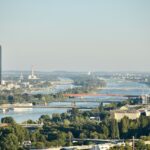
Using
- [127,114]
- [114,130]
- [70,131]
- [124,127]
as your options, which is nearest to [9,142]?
[70,131]

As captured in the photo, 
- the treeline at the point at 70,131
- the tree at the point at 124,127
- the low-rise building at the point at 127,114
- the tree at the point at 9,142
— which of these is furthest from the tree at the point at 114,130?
the low-rise building at the point at 127,114

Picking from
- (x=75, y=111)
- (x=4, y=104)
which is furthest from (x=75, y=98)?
(x=75, y=111)

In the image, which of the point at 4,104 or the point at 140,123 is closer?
the point at 140,123

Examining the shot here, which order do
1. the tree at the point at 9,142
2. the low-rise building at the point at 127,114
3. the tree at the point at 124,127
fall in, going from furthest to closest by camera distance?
the low-rise building at the point at 127,114
the tree at the point at 124,127
the tree at the point at 9,142

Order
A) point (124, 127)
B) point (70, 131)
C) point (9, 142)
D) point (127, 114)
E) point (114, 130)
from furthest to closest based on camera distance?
point (127, 114) < point (124, 127) < point (70, 131) < point (114, 130) < point (9, 142)

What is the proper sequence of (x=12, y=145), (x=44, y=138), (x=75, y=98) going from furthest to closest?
(x=75, y=98), (x=44, y=138), (x=12, y=145)

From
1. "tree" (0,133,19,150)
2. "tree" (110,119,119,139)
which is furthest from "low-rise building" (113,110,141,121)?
Answer: "tree" (0,133,19,150)

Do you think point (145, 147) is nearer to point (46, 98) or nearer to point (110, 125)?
point (110, 125)

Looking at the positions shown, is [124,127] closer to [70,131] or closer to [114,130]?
[114,130]

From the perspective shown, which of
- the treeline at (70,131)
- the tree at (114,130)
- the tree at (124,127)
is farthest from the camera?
the tree at (124,127)

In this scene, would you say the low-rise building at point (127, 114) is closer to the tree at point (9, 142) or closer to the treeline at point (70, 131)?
the treeline at point (70, 131)

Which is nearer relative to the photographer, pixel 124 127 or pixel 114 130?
pixel 114 130
